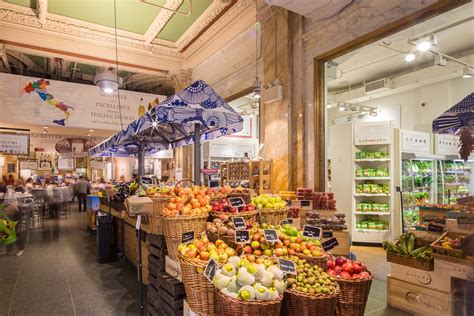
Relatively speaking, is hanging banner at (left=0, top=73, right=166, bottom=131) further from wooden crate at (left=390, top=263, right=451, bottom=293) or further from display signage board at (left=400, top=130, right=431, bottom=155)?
wooden crate at (left=390, top=263, right=451, bottom=293)

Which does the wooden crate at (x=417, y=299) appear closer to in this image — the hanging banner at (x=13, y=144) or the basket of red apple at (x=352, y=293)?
the basket of red apple at (x=352, y=293)

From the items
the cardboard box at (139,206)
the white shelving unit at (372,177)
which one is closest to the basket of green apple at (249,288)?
the cardboard box at (139,206)

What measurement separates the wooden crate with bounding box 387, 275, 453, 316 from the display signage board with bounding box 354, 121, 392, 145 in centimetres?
385

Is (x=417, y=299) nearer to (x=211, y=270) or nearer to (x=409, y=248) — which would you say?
(x=409, y=248)

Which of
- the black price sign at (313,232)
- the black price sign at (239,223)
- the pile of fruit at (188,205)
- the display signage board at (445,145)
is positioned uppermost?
the display signage board at (445,145)

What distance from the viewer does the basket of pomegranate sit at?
3051 millimetres

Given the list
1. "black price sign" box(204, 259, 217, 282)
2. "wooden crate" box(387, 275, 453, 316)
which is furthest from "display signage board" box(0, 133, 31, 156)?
"wooden crate" box(387, 275, 453, 316)

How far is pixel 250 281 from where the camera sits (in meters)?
1.86

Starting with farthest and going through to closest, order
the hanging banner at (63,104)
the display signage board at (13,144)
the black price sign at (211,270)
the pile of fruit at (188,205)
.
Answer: the display signage board at (13,144) < the hanging banner at (63,104) < the pile of fruit at (188,205) < the black price sign at (211,270)

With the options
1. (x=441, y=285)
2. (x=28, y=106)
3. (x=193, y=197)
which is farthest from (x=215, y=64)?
(x=441, y=285)

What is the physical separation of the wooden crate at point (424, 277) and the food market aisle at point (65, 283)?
304cm

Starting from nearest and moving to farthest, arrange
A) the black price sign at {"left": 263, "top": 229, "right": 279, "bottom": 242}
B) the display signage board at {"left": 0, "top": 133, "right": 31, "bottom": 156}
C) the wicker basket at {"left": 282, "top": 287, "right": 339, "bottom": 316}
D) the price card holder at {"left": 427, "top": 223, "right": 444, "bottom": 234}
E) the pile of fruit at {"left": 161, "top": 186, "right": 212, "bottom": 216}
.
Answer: the wicker basket at {"left": 282, "top": 287, "right": 339, "bottom": 316}
the black price sign at {"left": 263, "top": 229, "right": 279, "bottom": 242}
the pile of fruit at {"left": 161, "top": 186, "right": 212, "bottom": 216}
the price card holder at {"left": 427, "top": 223, "right": 444, "bottom": 234}
the display signage board at {"left": 0, "top": 133, "right": 31, "bottom": 156}

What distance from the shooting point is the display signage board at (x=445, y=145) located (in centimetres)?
764

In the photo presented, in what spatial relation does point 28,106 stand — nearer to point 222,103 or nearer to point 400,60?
point 222,103
